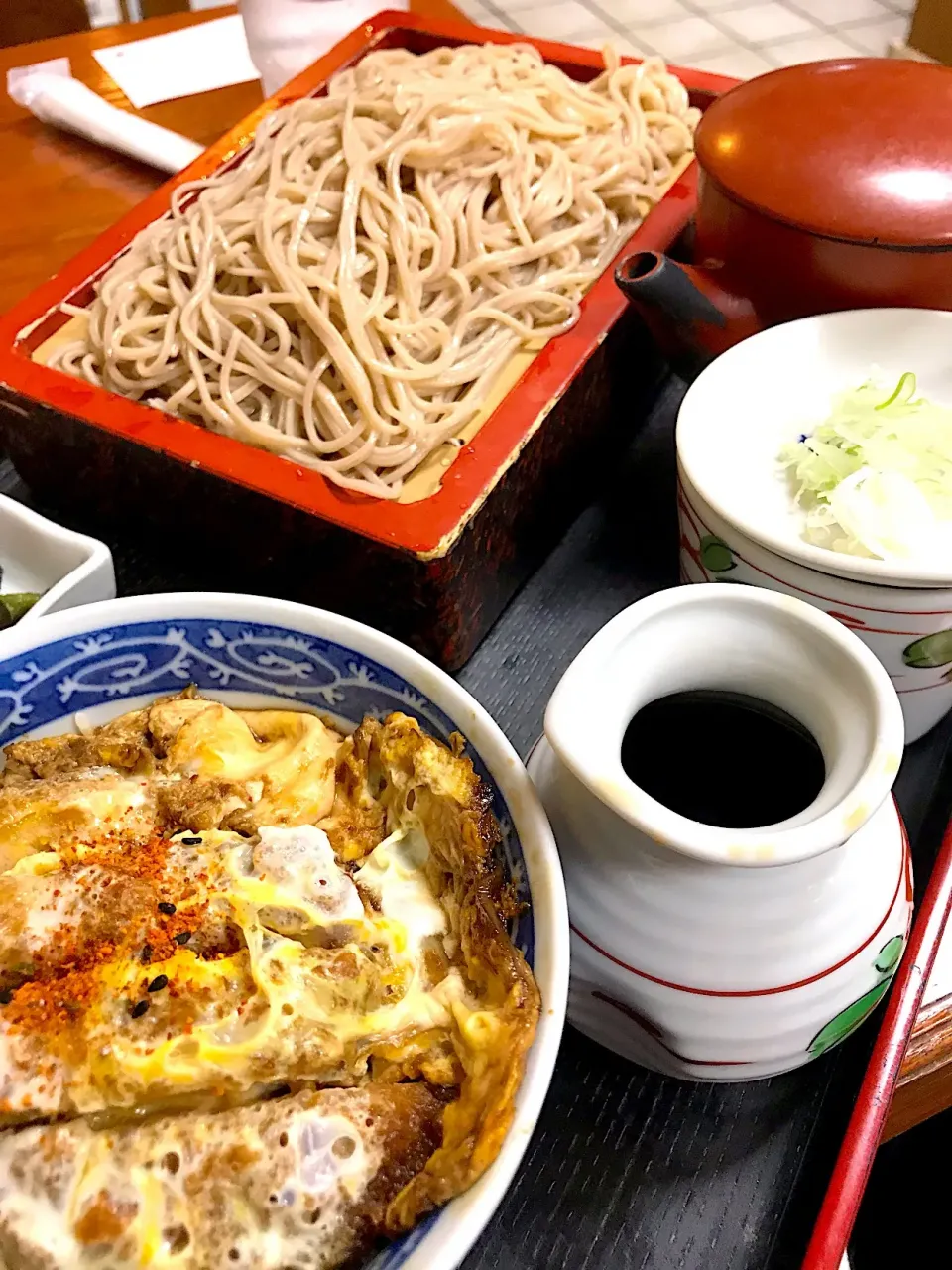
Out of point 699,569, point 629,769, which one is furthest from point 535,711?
point 629,769

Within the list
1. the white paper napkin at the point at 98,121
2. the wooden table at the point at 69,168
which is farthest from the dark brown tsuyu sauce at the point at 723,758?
the white paper napkin at the point at 98,121

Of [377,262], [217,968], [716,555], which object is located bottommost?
[716,555]

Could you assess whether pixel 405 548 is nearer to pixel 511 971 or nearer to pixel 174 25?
pixel 511 971

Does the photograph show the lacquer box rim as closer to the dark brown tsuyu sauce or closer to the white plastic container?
the dark brown tsuyu sauce

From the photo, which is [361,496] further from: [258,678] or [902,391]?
[902,391]

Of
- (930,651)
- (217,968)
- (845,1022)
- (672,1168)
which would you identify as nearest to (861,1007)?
(845,1022)

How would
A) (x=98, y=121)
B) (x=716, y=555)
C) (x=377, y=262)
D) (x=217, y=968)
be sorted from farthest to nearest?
(x=98, y=121) < (x=377, y=262) < (x=716, y=555) < (x=217, y=968)

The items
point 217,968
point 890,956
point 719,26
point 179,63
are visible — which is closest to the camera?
point 217,968
